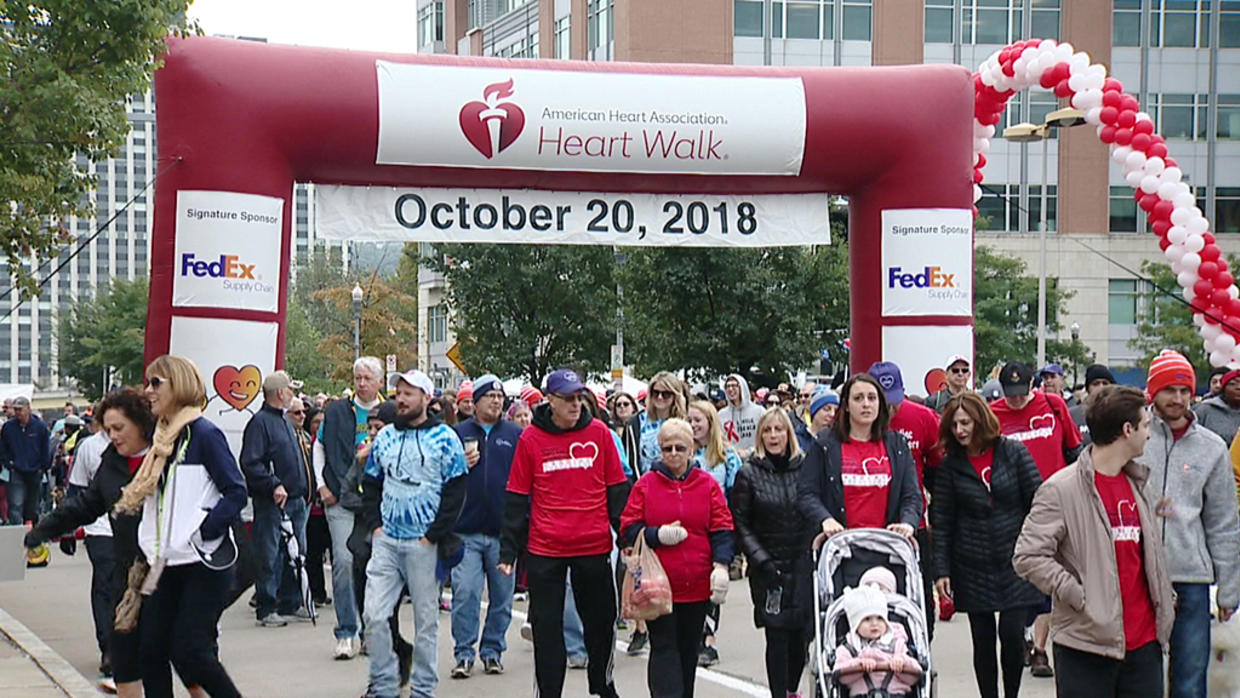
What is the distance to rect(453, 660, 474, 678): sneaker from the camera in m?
10.8

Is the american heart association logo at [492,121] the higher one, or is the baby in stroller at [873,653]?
the american heart association logo at [492,121]

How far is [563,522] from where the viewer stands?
898 centimetres

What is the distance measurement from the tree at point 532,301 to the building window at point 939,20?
25.5 m

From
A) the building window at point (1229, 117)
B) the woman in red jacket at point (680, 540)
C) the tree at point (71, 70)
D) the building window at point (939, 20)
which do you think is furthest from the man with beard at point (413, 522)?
the building window at point (1229, 117)

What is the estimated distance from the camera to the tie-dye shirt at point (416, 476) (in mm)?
9344

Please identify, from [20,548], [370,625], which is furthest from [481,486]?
[20,548]

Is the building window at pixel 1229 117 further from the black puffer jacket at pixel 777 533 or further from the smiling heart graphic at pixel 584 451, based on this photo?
the smiling heart graphic at pixel 584 451

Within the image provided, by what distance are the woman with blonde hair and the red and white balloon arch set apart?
439 inches

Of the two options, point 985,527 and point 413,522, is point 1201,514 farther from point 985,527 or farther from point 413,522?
point 413,522

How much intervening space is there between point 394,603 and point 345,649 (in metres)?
2.36

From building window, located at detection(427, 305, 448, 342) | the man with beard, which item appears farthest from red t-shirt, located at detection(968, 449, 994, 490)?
building window, located at detection(427, 305, 448, 342)

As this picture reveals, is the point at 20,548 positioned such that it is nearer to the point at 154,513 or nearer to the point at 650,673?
the point at 154,513

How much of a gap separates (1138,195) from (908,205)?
3.30 meters

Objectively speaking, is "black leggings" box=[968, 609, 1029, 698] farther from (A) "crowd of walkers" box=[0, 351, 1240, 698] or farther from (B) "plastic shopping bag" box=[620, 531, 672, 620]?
(B) "plastic shopping bag" box=[620, 531, 672, 620]
